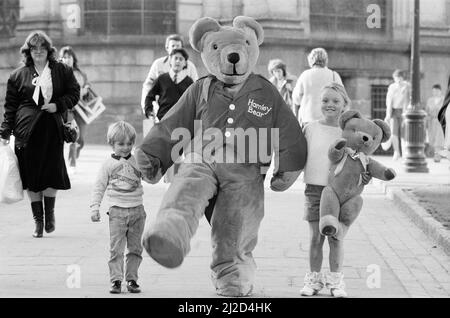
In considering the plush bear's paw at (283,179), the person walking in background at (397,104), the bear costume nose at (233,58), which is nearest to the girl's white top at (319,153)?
the plush bear's paw at (283,179)

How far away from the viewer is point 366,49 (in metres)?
Answer: 24.8

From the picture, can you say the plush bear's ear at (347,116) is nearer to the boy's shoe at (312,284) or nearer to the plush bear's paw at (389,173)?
the plush bear's paw at (389,173)

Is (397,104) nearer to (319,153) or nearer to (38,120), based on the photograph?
(38,120)

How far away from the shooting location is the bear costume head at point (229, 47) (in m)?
7.22

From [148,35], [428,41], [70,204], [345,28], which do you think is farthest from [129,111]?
[70,204]

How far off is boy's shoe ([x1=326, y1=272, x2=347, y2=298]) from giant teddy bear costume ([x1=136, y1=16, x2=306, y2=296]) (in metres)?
0.52

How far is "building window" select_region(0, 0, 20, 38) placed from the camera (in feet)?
85.1

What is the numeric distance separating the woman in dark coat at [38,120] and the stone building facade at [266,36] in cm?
1341
